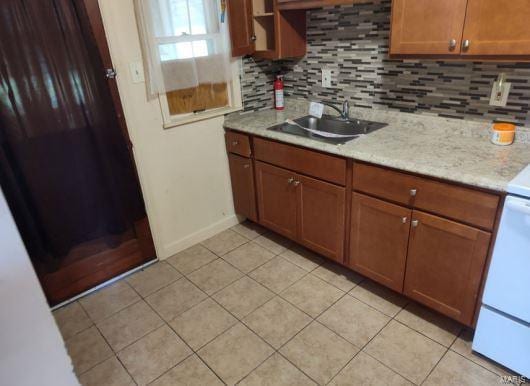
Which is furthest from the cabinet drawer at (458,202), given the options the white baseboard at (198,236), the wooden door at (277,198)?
the white baseboard at (198,236)

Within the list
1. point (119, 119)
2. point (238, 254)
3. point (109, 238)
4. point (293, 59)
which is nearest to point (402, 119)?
point (293, 59)

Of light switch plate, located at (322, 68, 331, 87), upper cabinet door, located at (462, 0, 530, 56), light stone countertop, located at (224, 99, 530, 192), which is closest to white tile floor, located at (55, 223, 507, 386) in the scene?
light stone countertop, located at (224, 99, 530, 192)

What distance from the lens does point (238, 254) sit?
8.57 ft

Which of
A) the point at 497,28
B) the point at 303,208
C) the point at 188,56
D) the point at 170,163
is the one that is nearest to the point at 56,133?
the point at 170,163

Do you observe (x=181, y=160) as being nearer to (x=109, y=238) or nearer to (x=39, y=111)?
(x=109, y=238)

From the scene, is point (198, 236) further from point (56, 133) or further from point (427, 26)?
point (427, 26)

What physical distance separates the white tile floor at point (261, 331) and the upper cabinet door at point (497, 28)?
133 centimetres

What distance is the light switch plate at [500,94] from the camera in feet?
5.78

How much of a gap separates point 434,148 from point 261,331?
1296 mm

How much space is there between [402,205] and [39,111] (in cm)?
185

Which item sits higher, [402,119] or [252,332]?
[402,119]

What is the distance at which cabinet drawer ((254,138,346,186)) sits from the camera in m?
1.99

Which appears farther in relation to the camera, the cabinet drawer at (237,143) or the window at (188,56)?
the cabinet drawer at (237,143)

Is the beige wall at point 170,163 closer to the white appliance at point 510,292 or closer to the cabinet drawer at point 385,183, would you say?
the cabinet drawer at point 385,183
